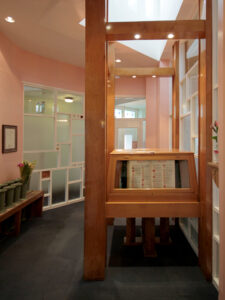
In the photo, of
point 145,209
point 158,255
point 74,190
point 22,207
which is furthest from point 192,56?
point 74,190

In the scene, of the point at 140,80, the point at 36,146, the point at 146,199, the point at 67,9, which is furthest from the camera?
the point at 140,80

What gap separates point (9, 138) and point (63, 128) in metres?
1.36

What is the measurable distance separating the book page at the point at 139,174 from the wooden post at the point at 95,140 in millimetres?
300

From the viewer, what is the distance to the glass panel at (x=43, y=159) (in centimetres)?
436

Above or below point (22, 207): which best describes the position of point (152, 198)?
above

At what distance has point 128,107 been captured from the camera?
19.0 ft

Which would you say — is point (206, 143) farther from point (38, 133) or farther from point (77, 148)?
point (77, 148)

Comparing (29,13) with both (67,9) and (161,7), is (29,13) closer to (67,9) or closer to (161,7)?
(67,9)

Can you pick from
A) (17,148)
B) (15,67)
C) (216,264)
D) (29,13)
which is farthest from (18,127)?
(216,264)

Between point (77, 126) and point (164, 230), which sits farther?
point (77, 126)

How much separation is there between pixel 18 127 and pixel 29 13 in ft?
6.15

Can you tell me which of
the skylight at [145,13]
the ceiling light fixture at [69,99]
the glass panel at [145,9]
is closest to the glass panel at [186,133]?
the glass panel at [145,9]

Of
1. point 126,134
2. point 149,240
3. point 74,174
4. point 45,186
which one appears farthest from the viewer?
point 126,134

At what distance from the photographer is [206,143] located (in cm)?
212
